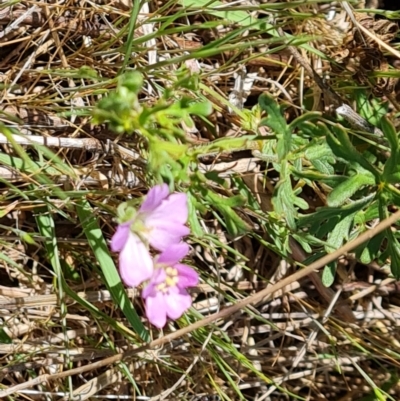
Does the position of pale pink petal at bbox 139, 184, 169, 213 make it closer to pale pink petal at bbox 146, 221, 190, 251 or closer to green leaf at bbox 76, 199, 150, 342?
pale pink petal at bbox 146, 221, 190, 251

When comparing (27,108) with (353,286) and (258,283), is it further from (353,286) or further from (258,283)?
(353,286)

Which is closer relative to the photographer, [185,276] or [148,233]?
[148,233]

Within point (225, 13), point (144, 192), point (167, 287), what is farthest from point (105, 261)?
point (225, 13)

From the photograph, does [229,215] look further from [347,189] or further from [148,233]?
[347,189]

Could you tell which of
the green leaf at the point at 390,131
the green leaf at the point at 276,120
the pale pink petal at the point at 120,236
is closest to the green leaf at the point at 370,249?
the green leaf at the point at 390,131

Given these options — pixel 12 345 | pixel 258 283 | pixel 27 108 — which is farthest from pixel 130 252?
pixel 258 283
